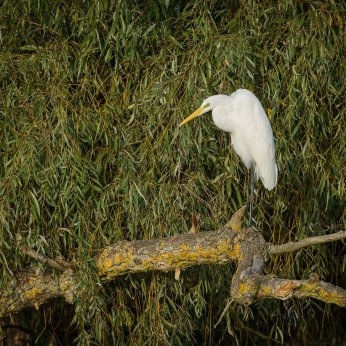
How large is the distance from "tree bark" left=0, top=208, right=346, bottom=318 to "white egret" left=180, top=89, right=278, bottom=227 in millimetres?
313

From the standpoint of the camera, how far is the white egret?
2100 mm

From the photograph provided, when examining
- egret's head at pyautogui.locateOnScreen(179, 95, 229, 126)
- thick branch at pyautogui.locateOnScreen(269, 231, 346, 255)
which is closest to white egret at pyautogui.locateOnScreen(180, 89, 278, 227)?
egret's head at pyautogui.locateOnScreen(179, 95, 229, 126)

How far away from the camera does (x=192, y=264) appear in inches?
77.2

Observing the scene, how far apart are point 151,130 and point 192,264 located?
1.68 ft

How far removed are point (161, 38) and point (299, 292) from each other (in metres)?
1.16

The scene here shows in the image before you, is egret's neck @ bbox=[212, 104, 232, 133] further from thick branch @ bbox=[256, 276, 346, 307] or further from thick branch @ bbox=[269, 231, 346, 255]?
thick branch @ bbox=[256, 276, 346, 307]

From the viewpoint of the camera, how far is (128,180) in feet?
6.50

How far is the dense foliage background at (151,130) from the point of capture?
198 cm

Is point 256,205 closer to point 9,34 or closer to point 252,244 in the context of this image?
point 252,244

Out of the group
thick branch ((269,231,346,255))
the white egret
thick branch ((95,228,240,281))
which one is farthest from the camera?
the white egret

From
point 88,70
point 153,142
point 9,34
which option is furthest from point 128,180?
point 9,34

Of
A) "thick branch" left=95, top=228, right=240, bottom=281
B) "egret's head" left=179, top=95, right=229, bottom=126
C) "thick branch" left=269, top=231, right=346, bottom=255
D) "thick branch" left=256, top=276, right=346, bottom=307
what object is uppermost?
"egret's head" left=179, top=95, right=229, bottom=126

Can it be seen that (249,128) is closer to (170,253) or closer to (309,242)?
(170,253)

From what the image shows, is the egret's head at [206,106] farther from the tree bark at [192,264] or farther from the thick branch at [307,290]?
the thick branch at [307,290]
